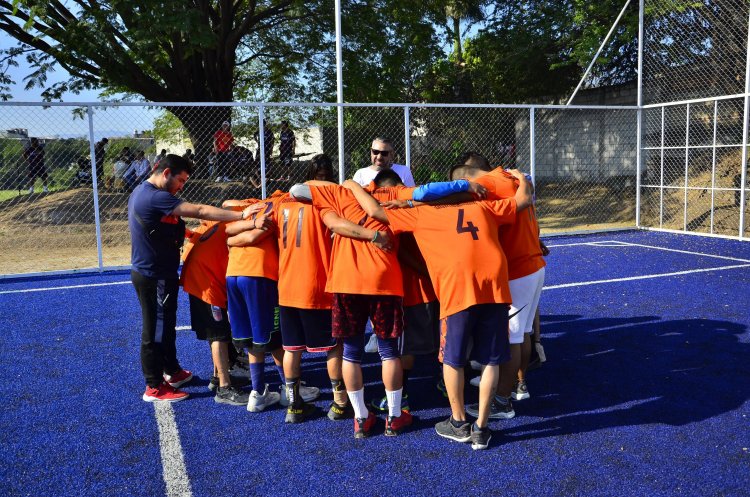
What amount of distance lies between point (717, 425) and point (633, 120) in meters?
17.5

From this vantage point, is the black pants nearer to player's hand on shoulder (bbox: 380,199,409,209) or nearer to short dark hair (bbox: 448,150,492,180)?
player's hand on shoulder (bbox: 380,199,409,209)

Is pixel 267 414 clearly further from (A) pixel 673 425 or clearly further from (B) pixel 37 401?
(A) pixel 673 425

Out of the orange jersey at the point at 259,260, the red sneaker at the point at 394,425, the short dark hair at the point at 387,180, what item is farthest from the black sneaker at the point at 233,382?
the short dark hair at the point at 387,180

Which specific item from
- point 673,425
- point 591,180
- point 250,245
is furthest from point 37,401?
point 591,180

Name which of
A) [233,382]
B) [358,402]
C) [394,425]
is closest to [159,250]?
[233,382]

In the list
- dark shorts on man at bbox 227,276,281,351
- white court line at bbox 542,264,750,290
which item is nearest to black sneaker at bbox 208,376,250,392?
dark shorts on man at bbox 227,276,281,351

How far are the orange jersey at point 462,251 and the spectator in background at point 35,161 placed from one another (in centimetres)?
1434

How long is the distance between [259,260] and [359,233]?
2.85 ft

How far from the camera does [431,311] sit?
14.9 feet

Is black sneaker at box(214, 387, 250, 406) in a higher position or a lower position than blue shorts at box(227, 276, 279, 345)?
lower

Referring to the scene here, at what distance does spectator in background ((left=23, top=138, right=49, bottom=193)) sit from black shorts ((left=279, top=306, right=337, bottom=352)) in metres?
13.7

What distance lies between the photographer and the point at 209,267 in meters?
4.79

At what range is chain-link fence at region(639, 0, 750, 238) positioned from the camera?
13445 millimetres

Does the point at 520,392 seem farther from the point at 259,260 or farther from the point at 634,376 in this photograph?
the point at 259,260
